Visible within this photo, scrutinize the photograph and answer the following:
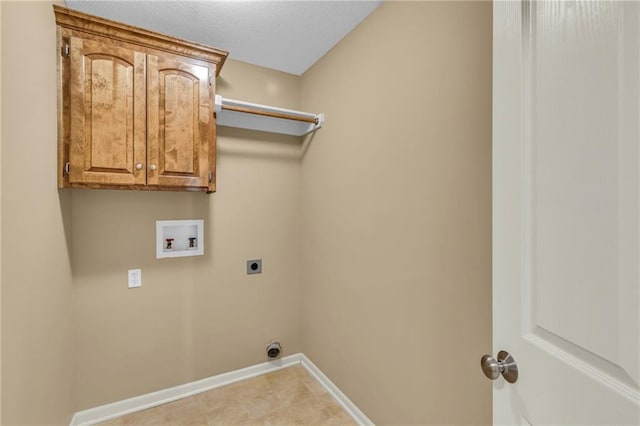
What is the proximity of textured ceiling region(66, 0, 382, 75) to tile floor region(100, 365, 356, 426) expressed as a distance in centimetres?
252

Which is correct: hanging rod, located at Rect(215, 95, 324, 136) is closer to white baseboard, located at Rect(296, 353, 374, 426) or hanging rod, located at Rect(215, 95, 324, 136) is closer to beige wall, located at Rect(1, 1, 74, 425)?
beige wall, located at Rect(1, 1, 74, 425)

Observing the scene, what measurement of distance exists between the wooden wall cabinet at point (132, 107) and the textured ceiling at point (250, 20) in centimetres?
17

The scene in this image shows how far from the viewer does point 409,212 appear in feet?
4.95

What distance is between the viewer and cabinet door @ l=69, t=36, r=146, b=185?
1557 millimetres

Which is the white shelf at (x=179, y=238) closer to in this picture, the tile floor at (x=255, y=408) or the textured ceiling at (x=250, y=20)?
the tile floor at (x=255, y=408)

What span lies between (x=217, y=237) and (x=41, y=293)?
1083mm

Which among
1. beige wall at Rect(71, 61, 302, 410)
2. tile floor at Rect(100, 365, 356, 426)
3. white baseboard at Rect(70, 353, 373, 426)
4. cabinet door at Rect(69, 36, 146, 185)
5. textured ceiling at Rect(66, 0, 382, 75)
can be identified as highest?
textured ceiling at Rect(66, 0, 382, 75)

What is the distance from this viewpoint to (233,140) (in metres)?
2.31

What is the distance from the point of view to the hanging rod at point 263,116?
2053 mm
